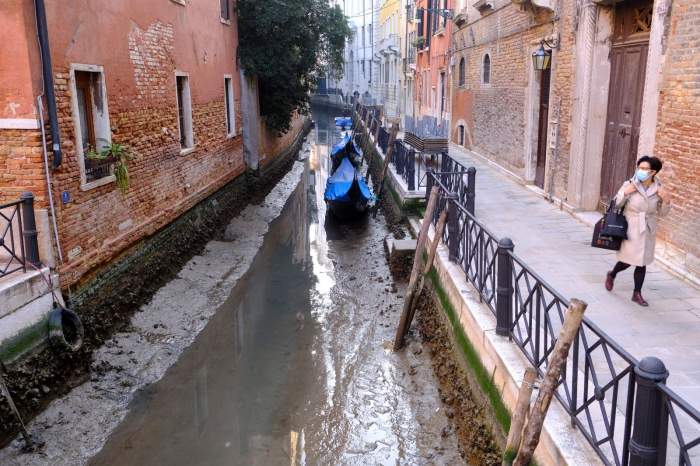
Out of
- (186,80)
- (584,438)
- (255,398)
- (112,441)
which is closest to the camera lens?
(584,438)

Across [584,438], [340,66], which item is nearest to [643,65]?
[584,438]

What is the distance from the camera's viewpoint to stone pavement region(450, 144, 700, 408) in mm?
4148

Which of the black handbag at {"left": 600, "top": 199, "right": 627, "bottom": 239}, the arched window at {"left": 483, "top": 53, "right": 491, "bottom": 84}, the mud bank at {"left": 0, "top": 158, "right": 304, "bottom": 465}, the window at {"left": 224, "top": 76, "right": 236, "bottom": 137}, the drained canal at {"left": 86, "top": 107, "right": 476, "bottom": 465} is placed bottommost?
the drained canal at {"left": 86, "top": 107, "right": 476, "bottom": 465}

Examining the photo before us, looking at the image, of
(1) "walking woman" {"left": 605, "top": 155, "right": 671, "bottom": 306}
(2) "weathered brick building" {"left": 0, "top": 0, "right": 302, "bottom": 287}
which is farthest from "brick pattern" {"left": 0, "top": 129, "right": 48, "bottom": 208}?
(1) "walking woman" {"left": 605, "top": 155, "right": 671, "bottom": 306}

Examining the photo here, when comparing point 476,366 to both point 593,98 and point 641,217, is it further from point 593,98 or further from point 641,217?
point 593,98

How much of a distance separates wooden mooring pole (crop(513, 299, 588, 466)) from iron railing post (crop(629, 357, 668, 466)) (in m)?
0.57

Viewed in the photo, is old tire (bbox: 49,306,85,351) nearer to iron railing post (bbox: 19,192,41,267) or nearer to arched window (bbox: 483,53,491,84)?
iron railing post (bbox: 19,192,41,267)

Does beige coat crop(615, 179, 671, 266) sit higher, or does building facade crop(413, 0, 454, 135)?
building facade crop(413, 0, 454, 135)

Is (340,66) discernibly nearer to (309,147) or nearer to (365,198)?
(365,198)

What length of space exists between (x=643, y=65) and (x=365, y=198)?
659 cm

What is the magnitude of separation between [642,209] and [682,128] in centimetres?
136

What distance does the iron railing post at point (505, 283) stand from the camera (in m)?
4.28

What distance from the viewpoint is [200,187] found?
10.8 m

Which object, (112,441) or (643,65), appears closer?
(112,441)
